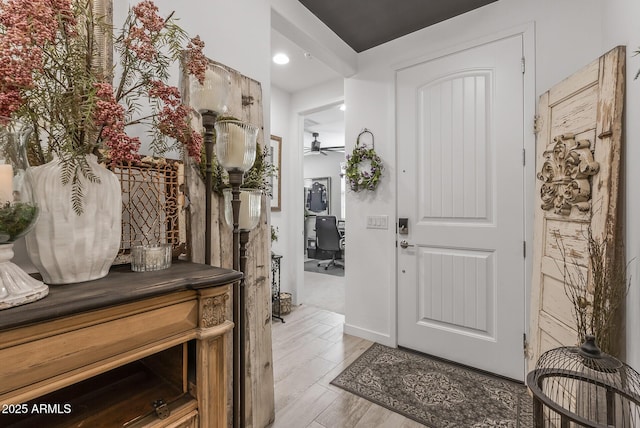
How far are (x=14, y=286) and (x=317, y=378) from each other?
6.12ft

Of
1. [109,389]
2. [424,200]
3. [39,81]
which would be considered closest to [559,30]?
[424,200]

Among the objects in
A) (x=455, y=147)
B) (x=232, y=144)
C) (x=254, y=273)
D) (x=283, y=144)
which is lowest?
(x=254, y=273)

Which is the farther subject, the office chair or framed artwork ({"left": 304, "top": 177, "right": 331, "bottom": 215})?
framed artwork ({"left": 304, "top": 177, "right": 331, "bottom": 215})

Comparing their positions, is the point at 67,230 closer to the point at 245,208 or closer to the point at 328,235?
the point at 245,208

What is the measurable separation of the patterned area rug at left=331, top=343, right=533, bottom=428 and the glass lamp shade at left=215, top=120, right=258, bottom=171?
5.37 feet

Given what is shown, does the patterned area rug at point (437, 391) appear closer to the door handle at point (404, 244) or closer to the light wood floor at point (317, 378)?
the light wood floor at point (317, 378)

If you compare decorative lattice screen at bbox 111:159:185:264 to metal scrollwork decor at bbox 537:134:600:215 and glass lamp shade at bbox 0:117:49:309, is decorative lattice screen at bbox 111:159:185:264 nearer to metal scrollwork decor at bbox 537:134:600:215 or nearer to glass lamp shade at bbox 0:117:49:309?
glass lamp shade at bbox 0:117:49:309

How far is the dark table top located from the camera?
0.56m

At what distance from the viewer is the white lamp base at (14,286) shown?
0.58 metres

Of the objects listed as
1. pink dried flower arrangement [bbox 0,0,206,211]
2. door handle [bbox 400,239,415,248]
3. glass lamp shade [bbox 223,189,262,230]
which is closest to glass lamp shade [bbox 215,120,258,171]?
glass lamp shade [bbox 223,189,262,230]

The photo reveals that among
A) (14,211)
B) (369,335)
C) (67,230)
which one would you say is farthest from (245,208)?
(369,335)

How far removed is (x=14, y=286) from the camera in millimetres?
603

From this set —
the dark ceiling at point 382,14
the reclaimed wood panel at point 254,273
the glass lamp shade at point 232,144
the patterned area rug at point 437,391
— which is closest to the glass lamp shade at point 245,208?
the reclaimed wood panel at point 254,273

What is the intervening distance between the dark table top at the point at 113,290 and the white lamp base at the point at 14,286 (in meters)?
0.02
